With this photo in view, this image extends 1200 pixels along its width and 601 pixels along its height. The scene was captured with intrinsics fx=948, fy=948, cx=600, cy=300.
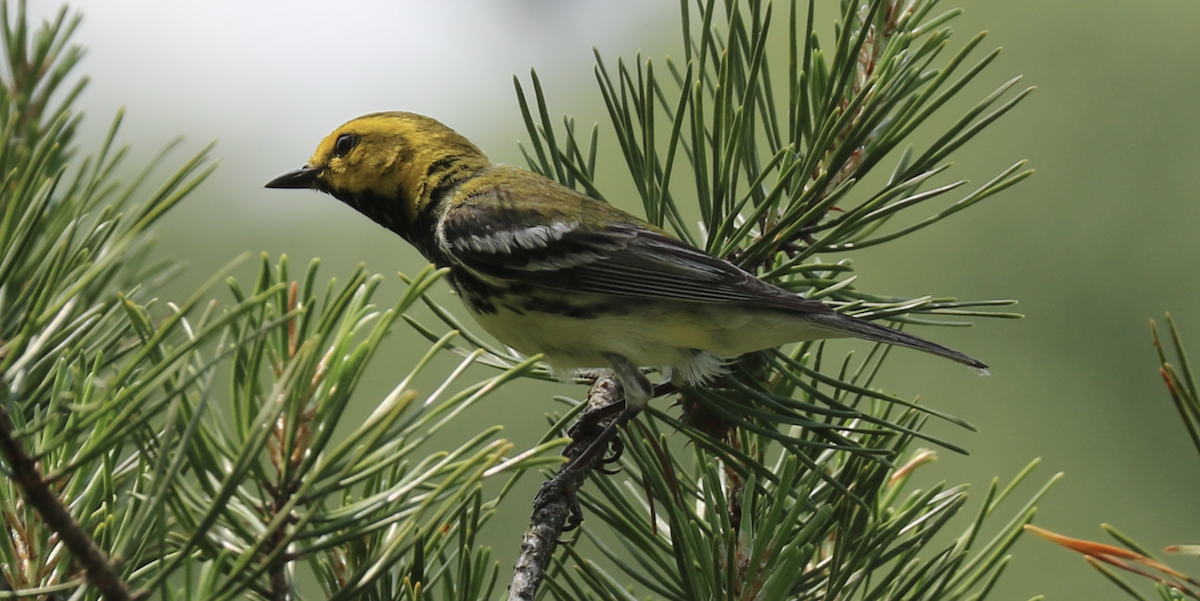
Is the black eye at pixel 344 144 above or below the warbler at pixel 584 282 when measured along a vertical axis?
above

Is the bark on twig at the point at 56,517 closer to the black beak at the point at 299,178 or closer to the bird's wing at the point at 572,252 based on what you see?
the bird's wing at the point at 572,252

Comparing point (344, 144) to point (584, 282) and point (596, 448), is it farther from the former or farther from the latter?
point (596, 448)

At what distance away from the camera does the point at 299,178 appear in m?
1.92

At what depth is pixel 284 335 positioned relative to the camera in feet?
2.66

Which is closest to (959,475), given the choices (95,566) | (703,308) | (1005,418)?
(1005,418)

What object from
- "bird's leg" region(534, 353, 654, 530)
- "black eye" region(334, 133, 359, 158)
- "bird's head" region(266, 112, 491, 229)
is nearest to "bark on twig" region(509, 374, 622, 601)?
"bird's leg" region(534, 353, 654, 530)

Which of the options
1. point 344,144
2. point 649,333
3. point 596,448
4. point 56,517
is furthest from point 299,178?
point 56,517

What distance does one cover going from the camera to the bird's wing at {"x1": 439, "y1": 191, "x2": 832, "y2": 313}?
1.47 metres

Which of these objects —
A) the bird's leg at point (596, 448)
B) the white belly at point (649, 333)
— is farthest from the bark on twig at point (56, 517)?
the white belly at point (649, 333)

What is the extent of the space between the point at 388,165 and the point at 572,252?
53cm

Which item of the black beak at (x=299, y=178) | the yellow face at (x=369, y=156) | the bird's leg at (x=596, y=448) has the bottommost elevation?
the bird's leg at (x=596, y=448)

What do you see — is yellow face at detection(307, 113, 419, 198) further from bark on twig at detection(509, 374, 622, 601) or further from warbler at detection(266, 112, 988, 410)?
bark on twig at detection(509, 374, 622, 601)

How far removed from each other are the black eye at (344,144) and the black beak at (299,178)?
0.20 ft

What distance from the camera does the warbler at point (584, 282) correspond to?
127 centimetres
